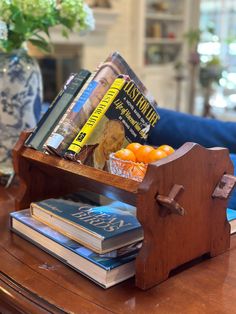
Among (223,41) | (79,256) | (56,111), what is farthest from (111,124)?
(223,41)

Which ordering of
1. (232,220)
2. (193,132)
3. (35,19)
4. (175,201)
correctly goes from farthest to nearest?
(193,132) < (35,19) < (232,220) < (175,201)

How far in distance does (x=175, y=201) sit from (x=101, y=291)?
0.19 m

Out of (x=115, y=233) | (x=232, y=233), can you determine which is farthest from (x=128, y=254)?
(x=232, y=233)

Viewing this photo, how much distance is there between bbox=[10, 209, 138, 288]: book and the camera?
2.33ft

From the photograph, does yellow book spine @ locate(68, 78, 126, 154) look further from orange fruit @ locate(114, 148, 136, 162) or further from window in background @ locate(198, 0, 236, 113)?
window in background @ locate(198, 0, 236, 113)

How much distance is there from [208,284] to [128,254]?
0.47 feet

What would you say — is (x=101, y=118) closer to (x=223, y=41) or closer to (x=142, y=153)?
(x=142, y=153)

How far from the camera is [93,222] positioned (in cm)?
81

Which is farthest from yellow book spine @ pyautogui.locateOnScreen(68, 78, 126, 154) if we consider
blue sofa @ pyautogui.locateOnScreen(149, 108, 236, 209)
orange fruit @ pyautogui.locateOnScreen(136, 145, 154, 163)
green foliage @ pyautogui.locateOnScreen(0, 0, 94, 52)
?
blue sofa @ pyautogui.locateOnScreen(149, 108, 236, 209)

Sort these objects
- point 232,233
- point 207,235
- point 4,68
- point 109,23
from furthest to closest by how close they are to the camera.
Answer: point 109,23, point 4,68, point 232,233, point 207,235

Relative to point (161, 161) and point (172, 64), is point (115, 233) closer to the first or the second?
point (161, 161)

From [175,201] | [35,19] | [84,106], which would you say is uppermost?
[35,19]

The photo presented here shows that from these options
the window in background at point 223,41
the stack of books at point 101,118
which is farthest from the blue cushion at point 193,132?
the window in background at point 223,41

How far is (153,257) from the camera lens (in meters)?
0.70
